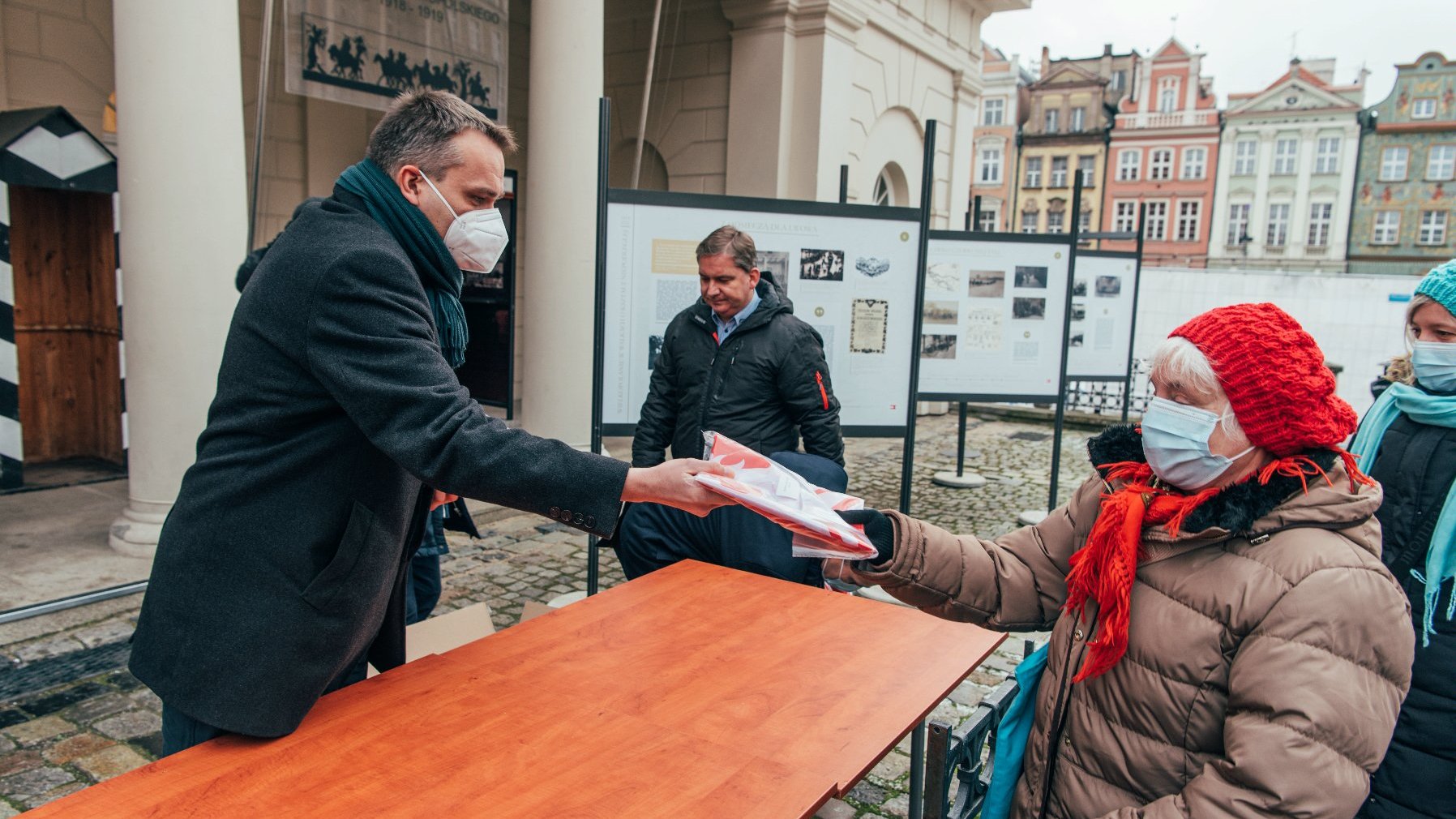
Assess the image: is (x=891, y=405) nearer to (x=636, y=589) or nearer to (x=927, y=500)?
(x=636, y=589)

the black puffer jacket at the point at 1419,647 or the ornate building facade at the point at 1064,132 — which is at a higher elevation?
the ornate building facade at the point at 1064,132

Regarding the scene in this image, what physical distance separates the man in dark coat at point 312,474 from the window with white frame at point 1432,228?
60.9 metres

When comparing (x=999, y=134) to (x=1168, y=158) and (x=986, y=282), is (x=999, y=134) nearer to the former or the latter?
(x=1168, y=158)

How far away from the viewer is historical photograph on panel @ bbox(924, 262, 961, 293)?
659cm

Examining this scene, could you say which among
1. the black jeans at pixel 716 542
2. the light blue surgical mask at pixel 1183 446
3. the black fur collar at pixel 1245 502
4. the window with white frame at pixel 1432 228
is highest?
the window with white frame at pixel 1432 228

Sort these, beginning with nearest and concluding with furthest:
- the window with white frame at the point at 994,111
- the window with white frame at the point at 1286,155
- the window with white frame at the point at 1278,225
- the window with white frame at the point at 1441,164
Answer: the window with white frame at the point at 1441,164 < the window with white frame at the point at 1286,155 < the window with white frame at the point at 1278,225 < the window with white frame at the point at 994,111

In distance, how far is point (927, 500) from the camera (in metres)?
8.12

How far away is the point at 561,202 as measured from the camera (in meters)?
6.75

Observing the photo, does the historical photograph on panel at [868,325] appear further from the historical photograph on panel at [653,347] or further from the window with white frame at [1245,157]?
the window with white frame at [1245,157]

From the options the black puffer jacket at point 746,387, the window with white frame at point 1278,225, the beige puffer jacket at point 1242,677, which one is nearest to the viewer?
the beige puffer jacket at point 1242,677

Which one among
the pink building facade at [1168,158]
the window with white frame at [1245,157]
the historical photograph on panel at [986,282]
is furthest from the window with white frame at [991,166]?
the historical photograph on panel at [986,282]

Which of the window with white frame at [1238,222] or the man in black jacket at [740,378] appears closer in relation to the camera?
the man in black jacket at [740,378]

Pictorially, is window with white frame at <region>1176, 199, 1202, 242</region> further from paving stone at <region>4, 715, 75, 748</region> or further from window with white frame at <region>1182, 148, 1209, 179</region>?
paving stone at <region>4, 715, 75, 748</region>

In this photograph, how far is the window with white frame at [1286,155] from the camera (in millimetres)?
51344
